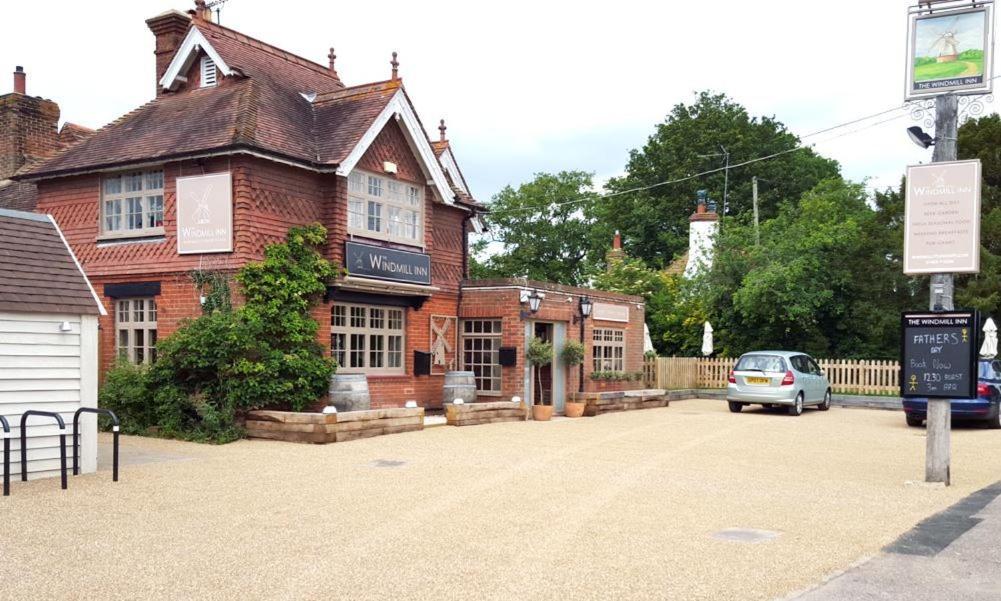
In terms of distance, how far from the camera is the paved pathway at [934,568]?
5.97m

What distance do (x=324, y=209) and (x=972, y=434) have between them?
13709 mm

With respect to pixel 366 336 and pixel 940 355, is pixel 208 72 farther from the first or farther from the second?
pixel 940 355

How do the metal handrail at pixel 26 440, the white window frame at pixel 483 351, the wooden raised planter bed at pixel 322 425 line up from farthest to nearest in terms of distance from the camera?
the white window frame at pixel 483 351
the wooden raised planter bed at pixel 322 425
the metal handrail at pixel 26 440

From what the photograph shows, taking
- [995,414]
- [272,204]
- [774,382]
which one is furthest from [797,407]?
[272,204]

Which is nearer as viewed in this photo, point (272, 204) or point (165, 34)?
point (272, 204)

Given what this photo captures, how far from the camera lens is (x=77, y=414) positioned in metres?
10.6

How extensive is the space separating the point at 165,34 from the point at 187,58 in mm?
1738

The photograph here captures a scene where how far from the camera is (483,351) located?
2088 cm

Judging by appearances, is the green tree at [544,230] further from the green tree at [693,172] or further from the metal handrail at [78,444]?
the metal handrail at [78,444]

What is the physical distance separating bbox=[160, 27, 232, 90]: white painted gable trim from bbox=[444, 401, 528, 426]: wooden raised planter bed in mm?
8433

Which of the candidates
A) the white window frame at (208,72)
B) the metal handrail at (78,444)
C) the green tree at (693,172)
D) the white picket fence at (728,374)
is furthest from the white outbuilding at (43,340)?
the green tree at (693,172)

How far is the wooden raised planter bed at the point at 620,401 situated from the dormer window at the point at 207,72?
1105 centimetres

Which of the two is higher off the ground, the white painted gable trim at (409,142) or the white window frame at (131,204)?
the white painted gable trim at (409,142)

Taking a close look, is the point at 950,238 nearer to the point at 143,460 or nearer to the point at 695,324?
the point at 143,460
